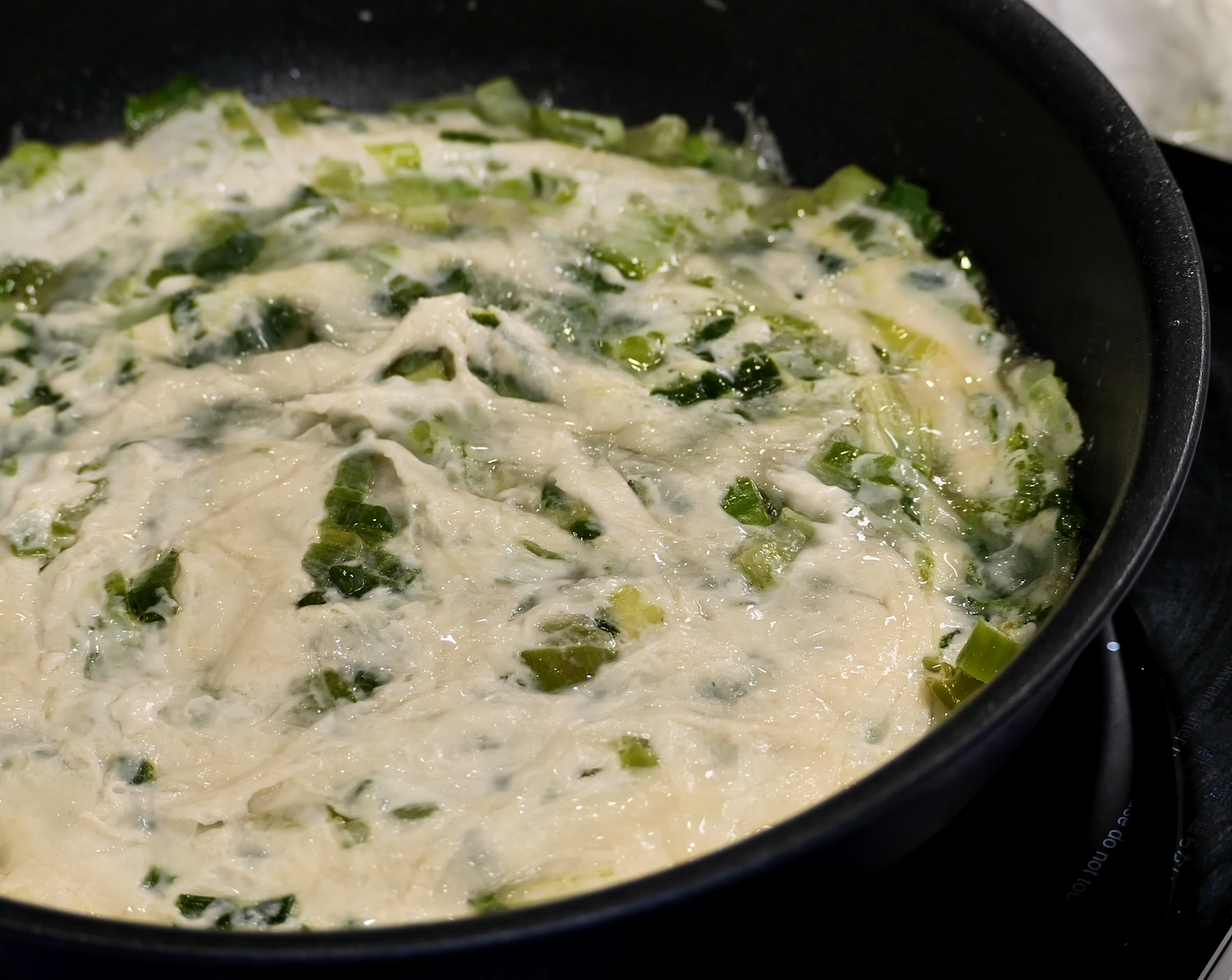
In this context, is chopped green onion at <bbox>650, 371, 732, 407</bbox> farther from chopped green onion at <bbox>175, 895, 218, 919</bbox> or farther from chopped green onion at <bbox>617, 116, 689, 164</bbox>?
chopped green onion at <bbox>175, 895, 218, 919</bbox>

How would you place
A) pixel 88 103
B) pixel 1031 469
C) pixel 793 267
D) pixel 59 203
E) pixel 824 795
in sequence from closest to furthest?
1. pixel 824 795
2. pixel 1031 469
3. pixel 793 267
4. pixel 59 203
5. pixel 88 103

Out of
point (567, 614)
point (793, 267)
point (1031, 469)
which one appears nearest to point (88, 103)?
point (793, 267)

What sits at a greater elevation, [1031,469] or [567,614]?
[1031,469]

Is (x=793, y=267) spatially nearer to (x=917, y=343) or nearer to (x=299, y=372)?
(x=917, y=343)

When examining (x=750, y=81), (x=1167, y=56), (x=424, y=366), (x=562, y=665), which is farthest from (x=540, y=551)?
(x=1167, y=56)

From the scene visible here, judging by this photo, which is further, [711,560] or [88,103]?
[88,103]

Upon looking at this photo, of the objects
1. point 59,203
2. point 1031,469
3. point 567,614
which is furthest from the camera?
point 59,203

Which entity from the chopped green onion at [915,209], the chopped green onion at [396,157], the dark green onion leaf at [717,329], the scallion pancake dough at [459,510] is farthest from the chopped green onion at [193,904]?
the chopped green onion at [915,209]
